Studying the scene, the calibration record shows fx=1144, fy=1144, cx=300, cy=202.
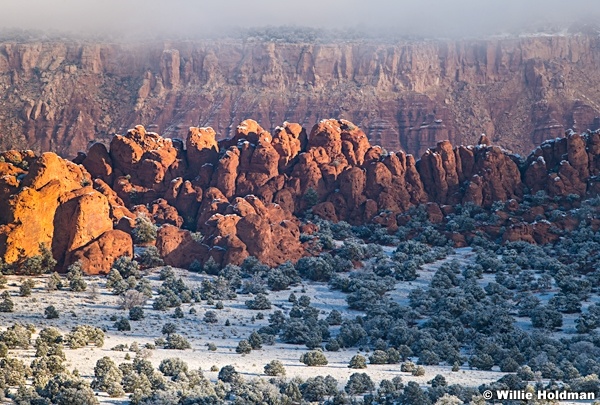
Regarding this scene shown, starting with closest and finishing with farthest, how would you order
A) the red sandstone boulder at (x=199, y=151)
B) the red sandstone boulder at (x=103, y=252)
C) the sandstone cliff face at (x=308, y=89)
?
the red sandstone boulder at (x=103, y=252) < the red sandstone boulder at (x=199, y=151) < the sandstone cliff face at (x=308, y=89)

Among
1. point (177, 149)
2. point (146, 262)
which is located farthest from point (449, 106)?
point (146, 262)

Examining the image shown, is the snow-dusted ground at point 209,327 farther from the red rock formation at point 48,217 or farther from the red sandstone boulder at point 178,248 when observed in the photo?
the red rock formation at point 48,217

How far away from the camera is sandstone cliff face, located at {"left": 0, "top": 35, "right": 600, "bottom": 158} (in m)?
155

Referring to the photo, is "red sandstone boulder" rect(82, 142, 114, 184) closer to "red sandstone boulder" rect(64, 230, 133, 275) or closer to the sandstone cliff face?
"red sandstone boulder" rect(64, 230, 133, 275)

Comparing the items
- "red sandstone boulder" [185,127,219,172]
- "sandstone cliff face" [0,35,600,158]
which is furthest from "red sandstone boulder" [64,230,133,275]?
"sandstone cliff face" [0,35,600,158]

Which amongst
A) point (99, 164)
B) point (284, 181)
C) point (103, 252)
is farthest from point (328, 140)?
point (103, 252)

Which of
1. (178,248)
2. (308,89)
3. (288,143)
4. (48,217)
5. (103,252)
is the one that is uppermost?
(288,143)

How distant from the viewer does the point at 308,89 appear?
16750 cm

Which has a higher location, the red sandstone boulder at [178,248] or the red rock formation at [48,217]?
the red rock formation at [48,217]

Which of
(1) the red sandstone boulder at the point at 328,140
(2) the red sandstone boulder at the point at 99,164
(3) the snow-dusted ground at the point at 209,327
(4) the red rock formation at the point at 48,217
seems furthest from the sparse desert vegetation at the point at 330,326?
(2) the red sandstone boulder at the point at 99,164

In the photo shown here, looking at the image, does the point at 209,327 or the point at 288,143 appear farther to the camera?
the point at 288,143

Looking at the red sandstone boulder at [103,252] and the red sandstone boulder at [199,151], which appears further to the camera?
the red sandstone boulder at [199,151]

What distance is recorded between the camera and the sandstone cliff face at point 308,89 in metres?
155

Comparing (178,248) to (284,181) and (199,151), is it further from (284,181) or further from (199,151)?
(199,151)
